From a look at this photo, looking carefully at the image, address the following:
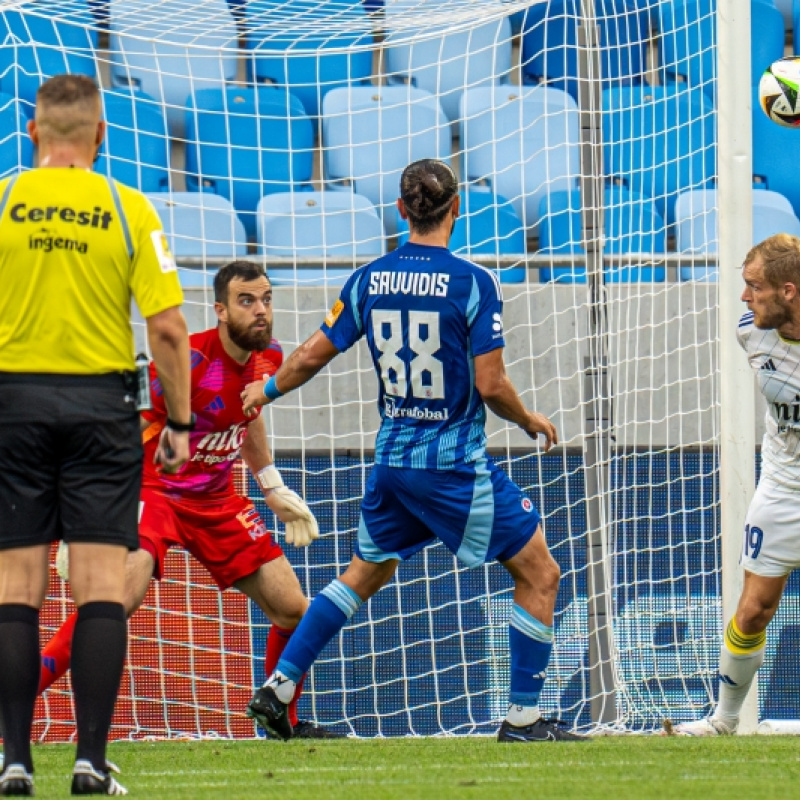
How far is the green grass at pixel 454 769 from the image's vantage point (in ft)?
12.0

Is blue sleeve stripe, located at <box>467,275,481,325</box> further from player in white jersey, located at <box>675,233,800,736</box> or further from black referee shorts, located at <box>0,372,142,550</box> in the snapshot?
black referee shorts, located at <box>0,372,142,550</box>

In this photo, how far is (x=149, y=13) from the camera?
27.2 feet

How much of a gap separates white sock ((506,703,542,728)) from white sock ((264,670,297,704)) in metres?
0.78

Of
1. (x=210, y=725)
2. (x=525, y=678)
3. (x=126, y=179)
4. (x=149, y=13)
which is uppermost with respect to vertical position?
(x=149, y=13)

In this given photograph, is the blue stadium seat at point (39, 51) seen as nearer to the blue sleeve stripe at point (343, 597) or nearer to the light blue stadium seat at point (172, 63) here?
the light blue stadium seat at point (172, 63)

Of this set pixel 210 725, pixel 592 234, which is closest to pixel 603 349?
pixel 592 234

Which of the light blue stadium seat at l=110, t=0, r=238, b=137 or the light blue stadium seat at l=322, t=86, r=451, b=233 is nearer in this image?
the light blue stadium seat at l=322, t=86, r=451, b=233

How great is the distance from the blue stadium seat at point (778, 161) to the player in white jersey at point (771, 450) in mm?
4464

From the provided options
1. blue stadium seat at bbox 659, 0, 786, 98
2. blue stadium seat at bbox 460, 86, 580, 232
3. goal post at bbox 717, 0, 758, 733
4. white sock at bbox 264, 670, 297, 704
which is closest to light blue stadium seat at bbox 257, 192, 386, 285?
blue stadium seat at bbox 460, 86, 580, 232

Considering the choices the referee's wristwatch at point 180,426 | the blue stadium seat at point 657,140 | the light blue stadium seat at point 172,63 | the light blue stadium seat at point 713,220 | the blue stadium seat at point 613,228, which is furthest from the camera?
the light blue stadium seat at point 172,63

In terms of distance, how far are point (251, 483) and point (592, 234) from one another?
2.07 metres

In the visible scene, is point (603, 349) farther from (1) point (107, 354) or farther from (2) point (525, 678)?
(1) point (107, 354)

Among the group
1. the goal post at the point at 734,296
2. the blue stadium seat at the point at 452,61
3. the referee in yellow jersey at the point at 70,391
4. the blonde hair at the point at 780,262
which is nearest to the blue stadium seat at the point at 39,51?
the blue stadium seat at the point at 452,61

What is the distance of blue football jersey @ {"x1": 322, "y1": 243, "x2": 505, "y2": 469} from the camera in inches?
197
